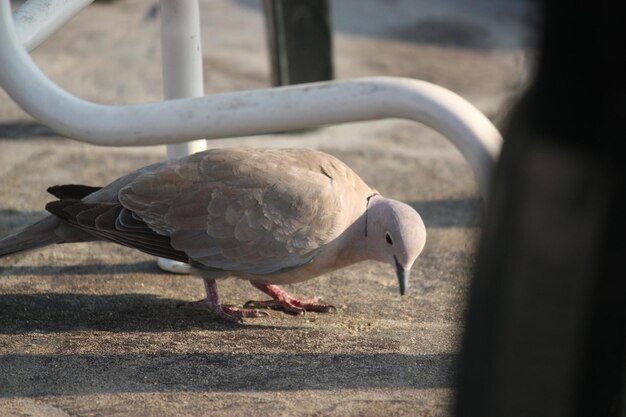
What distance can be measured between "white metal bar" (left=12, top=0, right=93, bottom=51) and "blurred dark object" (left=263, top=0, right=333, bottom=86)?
3.13 metres

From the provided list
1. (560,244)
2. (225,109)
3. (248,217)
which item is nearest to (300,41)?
(248,217)

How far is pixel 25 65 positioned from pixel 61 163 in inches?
109

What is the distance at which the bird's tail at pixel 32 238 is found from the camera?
11.6ft

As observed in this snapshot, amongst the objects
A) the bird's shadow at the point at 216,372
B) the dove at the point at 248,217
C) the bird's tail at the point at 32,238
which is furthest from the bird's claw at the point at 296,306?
the bird's tail at the point at 32,238

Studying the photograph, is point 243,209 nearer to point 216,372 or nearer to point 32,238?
point 216,372

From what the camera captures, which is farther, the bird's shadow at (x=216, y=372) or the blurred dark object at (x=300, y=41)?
the blurred dark object at (x=300, y=41)

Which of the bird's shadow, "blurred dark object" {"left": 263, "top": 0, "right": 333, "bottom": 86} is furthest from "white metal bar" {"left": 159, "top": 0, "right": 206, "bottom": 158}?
"blurred dark object" {"left": 263, "top": 0, "right": 333, "bottom": 86}

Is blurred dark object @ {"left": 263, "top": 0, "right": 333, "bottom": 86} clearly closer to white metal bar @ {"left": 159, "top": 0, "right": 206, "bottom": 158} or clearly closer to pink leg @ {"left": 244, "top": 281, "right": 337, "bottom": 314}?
white metal bar @ {"left": 159, "top": 0, "right": 206, "bottom": 158}

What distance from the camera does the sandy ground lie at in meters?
2.81

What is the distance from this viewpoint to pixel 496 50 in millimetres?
7820

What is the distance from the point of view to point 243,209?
11.0 ft

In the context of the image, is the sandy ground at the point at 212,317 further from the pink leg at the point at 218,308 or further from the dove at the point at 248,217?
the dove at the point at 248,217

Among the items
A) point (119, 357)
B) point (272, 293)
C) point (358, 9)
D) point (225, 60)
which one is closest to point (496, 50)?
point (358, 9)

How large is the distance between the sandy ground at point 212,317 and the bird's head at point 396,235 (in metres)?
0.26
